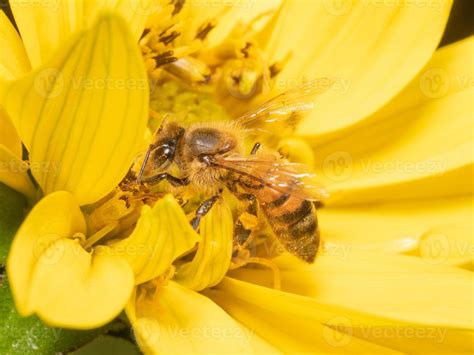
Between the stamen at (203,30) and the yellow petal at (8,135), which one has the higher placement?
the stamen at (203,30)

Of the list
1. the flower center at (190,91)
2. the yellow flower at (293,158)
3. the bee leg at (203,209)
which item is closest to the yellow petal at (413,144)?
the yellow flower at (293,158)

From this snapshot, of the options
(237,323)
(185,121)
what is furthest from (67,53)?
(185,121)

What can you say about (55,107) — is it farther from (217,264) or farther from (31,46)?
(217,264)

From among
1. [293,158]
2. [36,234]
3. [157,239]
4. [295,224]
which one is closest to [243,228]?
[295,224]

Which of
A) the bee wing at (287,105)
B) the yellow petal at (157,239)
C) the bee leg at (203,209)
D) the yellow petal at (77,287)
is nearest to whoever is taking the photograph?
the yellow petal at (77,287)

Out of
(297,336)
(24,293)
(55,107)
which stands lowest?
(297,336)

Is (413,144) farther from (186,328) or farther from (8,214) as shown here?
(8,214)

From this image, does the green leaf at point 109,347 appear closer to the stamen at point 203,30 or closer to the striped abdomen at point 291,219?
the striped abdomen at point 291,219
